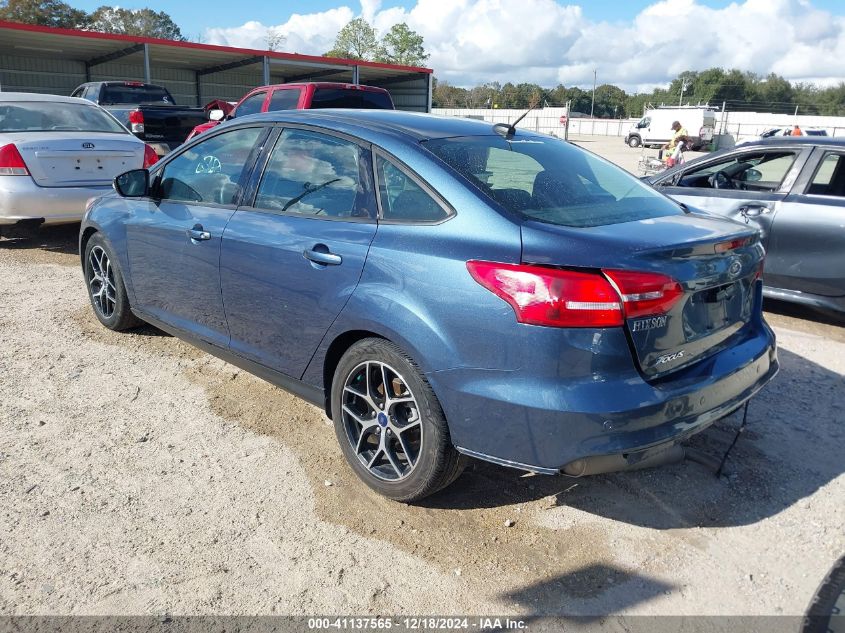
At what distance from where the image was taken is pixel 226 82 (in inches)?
1385

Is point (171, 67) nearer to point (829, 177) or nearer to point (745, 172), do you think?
point (745, 172)

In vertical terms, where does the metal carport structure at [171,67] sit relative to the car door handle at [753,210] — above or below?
above

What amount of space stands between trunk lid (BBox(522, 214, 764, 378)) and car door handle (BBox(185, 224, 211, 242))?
2.00 metres

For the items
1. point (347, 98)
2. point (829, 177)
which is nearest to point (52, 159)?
point (347, 98)

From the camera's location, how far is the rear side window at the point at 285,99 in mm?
11839

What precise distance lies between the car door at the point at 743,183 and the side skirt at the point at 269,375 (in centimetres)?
422

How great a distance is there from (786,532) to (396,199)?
7.33 feet

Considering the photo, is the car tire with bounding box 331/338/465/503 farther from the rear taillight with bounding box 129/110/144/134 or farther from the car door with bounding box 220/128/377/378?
the rear taillight with bounding box 129/110/144/134

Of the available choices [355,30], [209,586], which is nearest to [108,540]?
[209,586]

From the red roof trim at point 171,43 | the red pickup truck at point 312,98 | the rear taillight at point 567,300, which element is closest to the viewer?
the rear taillight at point 567,300

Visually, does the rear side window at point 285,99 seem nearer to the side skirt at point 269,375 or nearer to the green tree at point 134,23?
the side skirt at point 269,375

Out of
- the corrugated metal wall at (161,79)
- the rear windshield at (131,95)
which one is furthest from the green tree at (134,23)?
the rear windshield at (131,95)

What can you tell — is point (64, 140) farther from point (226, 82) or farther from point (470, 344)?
point (226, 82)

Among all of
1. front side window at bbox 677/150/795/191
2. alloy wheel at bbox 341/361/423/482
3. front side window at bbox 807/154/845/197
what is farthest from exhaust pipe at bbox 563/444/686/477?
front side window at bbox 677/150/795/191
